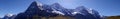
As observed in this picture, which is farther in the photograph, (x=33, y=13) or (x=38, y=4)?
(x=38, y=4)

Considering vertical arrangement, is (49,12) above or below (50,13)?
above

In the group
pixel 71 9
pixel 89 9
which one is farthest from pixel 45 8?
pixel 89 9

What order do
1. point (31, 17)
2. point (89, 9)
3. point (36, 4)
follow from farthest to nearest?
point (89, 9), point (36, 4), point (31, 17)

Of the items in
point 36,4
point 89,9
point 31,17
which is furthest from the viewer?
point 89,9

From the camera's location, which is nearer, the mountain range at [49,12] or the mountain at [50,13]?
the mountain at [50,13]

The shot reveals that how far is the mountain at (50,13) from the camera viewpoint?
1822 cm

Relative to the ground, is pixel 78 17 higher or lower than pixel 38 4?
lower

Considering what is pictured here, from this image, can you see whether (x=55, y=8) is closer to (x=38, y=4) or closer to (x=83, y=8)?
(x=38, y=4)

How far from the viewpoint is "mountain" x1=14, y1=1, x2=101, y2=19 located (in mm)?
18219

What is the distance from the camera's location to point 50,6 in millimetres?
21078

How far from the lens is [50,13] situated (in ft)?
61.3

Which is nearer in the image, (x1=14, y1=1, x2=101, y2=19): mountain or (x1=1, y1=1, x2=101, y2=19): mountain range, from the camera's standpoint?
(x1=14, y1=1, x2=101, y2=19): mountain

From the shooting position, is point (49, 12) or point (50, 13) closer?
point (50, 13)

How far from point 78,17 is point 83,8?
3178mm
